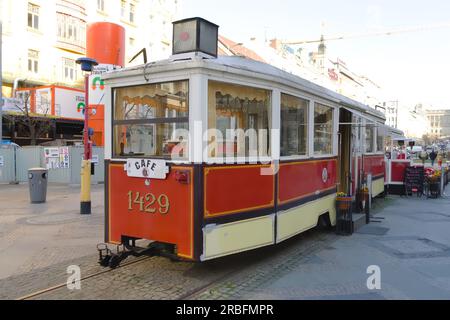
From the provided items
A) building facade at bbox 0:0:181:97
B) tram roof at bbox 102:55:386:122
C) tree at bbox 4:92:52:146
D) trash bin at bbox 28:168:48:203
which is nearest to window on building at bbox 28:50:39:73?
building facade at bbox 0:0:181:97

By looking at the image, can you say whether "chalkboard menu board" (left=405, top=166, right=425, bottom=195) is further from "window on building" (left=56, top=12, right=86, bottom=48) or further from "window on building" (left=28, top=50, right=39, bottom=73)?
"window on building" (left=56, top=12, right=86, bottom=48)

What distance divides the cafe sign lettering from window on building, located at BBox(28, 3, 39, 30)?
77.1 feet

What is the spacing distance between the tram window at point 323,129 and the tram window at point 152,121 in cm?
295

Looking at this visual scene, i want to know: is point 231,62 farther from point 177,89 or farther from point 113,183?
point 113,183

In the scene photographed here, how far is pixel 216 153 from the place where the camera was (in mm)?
5109

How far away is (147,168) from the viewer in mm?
5242

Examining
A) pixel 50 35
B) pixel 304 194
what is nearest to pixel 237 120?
pixel 304 194

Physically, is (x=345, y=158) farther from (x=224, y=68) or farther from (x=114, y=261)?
(x=114, y=261)

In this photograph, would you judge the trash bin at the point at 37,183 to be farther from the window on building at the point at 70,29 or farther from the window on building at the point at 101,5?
the window on building at the point at 101,5

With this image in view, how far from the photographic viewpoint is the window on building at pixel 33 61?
2503 cm

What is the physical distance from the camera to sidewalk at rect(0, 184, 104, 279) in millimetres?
6117

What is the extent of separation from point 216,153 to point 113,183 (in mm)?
1573
